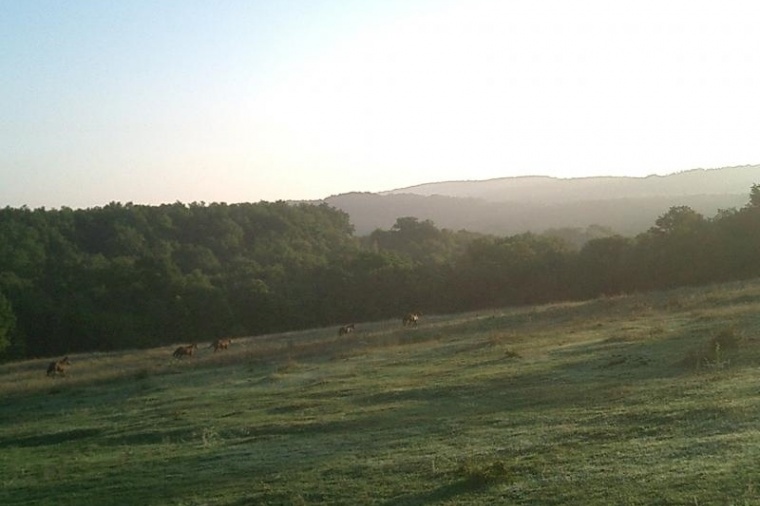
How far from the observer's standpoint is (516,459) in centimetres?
1283

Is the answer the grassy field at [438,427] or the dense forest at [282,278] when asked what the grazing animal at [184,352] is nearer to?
the grassy field at [438,427]

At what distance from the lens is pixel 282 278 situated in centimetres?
8419

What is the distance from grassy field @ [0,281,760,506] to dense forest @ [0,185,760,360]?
3319cm

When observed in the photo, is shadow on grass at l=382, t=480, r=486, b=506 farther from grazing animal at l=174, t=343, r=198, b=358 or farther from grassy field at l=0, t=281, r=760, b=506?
grazing animal at l=174, t=343, r=198, b=358

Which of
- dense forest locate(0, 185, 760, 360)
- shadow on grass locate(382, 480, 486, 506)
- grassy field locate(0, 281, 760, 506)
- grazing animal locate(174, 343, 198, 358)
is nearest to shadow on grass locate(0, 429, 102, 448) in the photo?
grassy field locate(0, 281, 760, 506)

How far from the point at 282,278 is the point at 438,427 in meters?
68.4

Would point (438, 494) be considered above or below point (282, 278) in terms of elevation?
below

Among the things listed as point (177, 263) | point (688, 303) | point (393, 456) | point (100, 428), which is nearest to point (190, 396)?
point (100, 428)

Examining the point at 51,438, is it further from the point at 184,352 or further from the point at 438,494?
the point at 184,352

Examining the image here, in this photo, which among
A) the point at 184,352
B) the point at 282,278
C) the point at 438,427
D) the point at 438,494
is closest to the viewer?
the point at 438,494

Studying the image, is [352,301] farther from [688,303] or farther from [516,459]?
[516,459]

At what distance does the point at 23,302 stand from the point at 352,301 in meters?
29.6

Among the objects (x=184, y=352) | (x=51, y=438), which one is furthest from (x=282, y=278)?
(x=51, y=438)

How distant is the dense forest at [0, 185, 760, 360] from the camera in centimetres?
6562
